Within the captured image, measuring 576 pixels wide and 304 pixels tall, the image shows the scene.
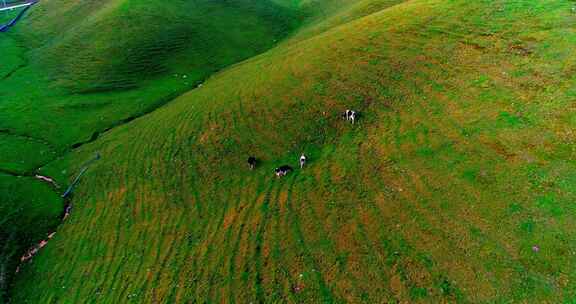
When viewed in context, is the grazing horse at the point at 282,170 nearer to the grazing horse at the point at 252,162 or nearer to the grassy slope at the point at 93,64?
the grazing horse at the point at 252,162

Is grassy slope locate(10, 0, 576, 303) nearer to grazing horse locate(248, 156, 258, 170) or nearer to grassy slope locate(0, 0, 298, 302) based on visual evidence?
grazing horse locate(248, 156, 258, 170)

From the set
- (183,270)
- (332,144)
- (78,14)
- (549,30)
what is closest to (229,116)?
(332,144)

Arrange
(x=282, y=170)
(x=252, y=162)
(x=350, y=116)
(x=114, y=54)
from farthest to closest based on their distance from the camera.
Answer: (x=114, y=54)
(x=350, y=116)
(x=252, y=162)
(x=282, y=170)

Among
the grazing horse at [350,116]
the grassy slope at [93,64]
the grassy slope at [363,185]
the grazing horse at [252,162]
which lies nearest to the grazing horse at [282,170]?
the grassy slope at [363,185]

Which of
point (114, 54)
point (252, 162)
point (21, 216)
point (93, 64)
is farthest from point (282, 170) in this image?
point (93, 64)

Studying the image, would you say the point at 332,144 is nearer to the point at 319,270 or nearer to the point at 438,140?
the point at 438,140

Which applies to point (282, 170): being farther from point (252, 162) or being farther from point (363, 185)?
point (363, 185)
